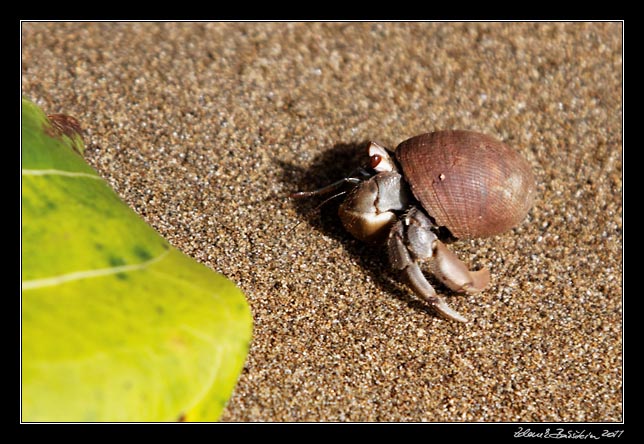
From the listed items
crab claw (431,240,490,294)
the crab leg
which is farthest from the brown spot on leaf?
crab claw (431,240,490,294)

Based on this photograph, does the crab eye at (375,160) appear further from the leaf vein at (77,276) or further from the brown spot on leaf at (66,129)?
the brown spot on leaf at (66,129)

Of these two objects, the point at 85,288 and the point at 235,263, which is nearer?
the point at 85,288

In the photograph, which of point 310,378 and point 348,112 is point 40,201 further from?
point 348,112

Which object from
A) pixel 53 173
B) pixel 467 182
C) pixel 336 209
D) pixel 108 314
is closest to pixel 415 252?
pixel 467 182

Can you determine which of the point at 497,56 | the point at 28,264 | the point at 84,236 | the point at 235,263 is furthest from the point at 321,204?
the point at 497,56

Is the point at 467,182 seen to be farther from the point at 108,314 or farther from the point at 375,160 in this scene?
the point at 108,314

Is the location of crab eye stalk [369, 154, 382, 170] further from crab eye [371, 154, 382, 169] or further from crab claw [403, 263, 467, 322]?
crab claw [403, 263, 467, 322]

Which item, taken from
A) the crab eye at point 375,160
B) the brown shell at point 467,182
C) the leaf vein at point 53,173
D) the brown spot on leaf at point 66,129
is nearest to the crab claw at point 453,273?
the brown shell at point 467,182
